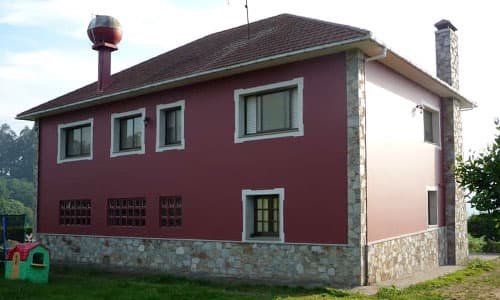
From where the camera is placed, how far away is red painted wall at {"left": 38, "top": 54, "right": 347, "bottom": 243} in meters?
12.1

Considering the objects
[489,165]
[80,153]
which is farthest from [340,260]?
[80,153]

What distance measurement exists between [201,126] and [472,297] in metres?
7.80

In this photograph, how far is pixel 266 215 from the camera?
13.3m

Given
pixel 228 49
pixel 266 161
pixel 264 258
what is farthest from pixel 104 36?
pixel 264 258

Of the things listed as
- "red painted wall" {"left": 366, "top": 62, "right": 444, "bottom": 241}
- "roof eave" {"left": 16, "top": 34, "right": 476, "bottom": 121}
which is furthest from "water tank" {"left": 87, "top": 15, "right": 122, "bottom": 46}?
"red painted wall" {"left": 366, "top": 62, "right": 444, "bottom": 241}

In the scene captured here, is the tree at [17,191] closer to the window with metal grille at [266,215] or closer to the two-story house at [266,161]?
the two-story house at [266,161]

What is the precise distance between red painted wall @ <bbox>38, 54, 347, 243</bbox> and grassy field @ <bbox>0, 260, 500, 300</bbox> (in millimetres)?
1600

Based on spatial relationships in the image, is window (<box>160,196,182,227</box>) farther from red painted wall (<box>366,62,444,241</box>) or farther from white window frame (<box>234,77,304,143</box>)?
red painted wall (<box>366,62,444,241</box>)

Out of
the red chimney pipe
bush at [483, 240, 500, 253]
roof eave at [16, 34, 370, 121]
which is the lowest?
bush at [483, 240, 500, 253]

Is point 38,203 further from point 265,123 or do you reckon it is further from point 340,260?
point 340,260

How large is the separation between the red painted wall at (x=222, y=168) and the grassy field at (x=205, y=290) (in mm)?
1600

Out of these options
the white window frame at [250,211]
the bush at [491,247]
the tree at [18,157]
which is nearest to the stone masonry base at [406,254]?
the white window frame at [250,211]

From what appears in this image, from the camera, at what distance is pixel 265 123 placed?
13.4 m

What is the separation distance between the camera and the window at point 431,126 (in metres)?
16.6
